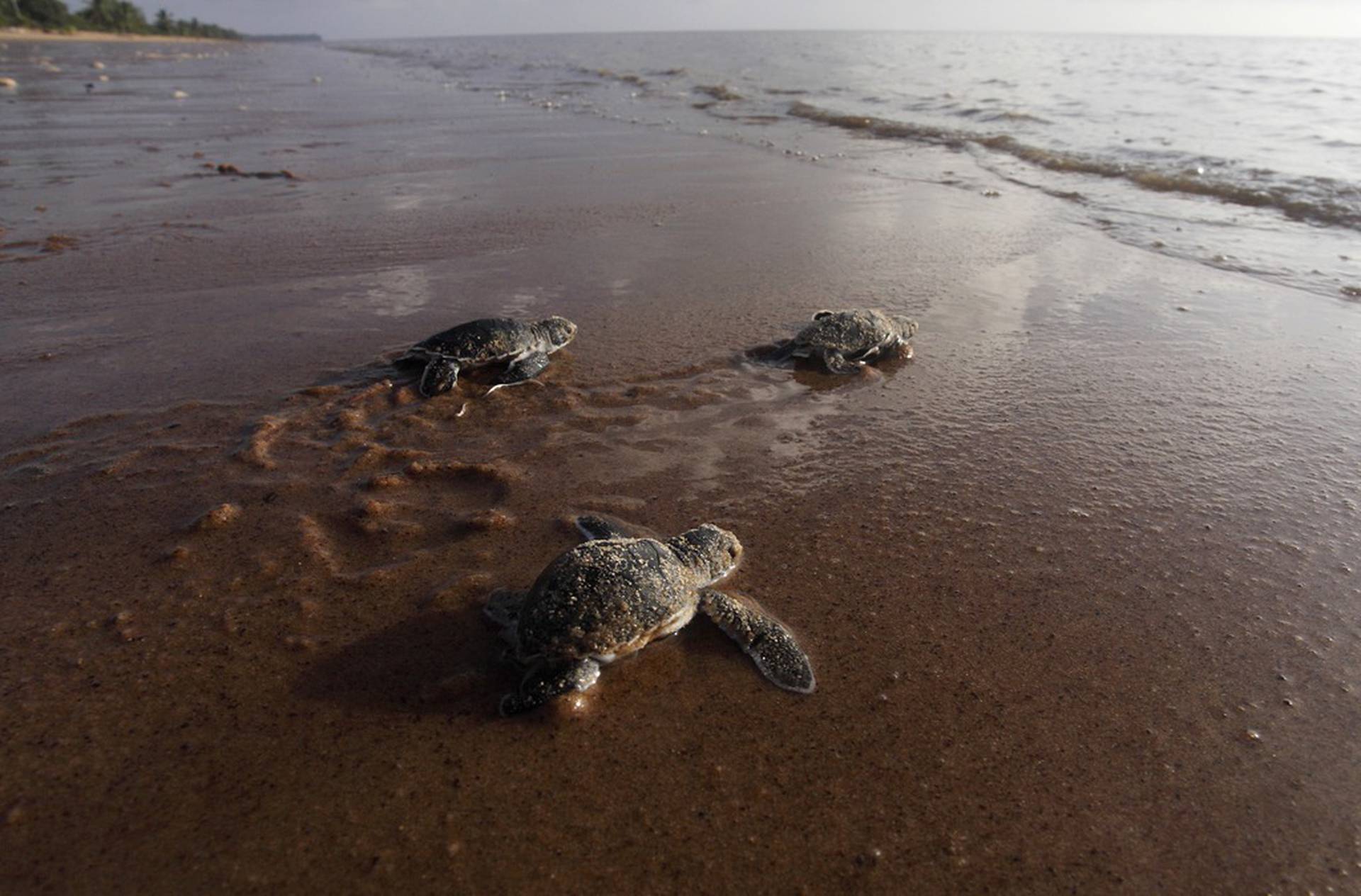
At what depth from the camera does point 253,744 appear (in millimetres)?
2646

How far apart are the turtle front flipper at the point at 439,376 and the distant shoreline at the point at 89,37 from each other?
62194 millimetres

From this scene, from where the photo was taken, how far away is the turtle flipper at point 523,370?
528cm

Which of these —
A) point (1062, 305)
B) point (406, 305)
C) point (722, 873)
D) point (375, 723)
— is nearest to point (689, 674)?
point (722, 873)

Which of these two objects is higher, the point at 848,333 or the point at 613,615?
the point at 848,333

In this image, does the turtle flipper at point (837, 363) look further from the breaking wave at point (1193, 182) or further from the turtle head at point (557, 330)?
the breaking wave at point (1193, 182)

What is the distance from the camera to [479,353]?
5199 millimetres

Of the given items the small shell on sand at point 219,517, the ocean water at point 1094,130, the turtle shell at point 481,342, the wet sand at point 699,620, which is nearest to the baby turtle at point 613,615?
the wet sand at point 699,620

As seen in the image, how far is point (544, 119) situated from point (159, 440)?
17.1 meters

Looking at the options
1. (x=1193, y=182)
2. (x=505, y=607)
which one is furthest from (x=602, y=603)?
(x=1193, y=182)

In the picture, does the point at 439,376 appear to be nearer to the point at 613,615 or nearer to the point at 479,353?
the point at 479,353

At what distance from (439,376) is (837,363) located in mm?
3055

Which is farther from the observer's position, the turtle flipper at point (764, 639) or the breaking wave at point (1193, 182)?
the breaking wave at point (1193, 182)

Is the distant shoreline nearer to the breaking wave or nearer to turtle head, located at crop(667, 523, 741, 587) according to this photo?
the breaking wave

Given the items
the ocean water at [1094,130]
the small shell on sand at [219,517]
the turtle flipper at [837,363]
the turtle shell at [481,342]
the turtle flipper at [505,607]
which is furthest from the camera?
the ocean water at [1094,130]
